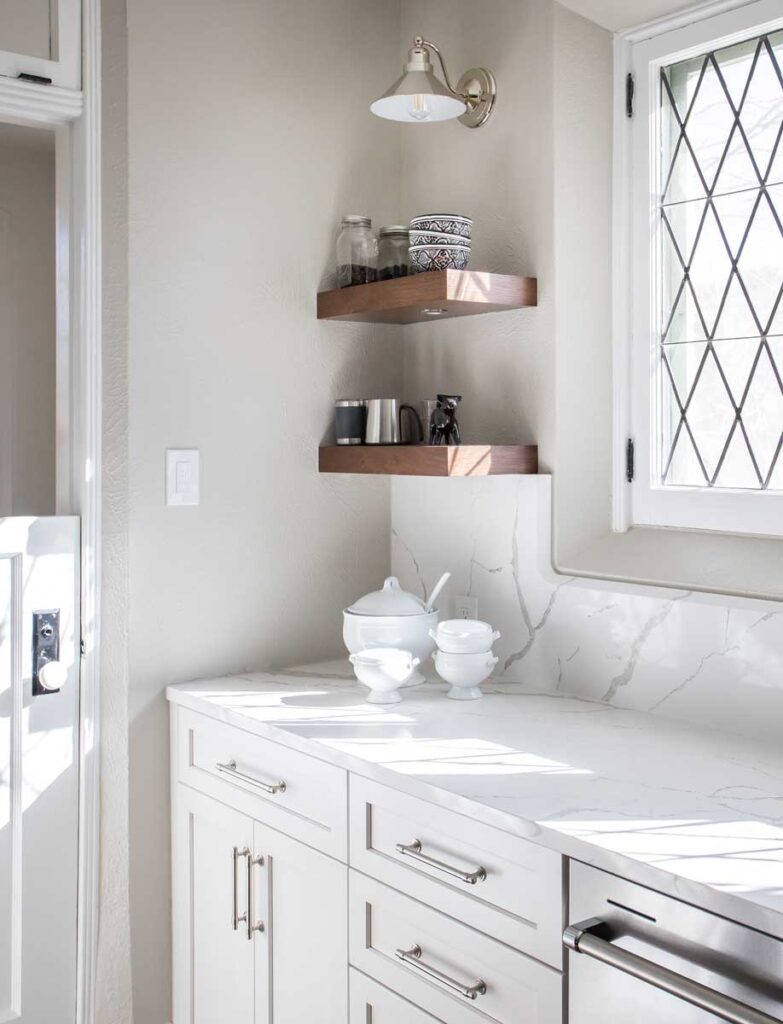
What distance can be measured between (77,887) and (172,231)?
1353 mm

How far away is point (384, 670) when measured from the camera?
1891 millimetres

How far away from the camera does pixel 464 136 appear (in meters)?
2.26

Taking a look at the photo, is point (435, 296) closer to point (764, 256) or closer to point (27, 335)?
point (764, 256)

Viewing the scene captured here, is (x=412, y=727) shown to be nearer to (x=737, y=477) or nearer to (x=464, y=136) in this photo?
(x=737, y=477)

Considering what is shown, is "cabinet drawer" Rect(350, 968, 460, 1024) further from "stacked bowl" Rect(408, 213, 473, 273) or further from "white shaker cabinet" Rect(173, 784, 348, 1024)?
"stacked bowl" Rect(408, 213, 473, 273)

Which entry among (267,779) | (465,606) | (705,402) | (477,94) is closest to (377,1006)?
(267,779)

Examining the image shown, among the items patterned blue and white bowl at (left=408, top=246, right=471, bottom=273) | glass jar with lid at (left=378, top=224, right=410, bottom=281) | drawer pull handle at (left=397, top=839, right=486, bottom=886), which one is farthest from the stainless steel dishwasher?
glass jar with lid at (left=378, top=224, right=410, bottom=281)

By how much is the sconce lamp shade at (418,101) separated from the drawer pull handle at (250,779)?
4.26 ft

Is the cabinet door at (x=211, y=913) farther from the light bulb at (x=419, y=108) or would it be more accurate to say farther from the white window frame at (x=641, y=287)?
the light bulb at (x=419, y=108)

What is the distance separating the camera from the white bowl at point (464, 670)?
1.94 metres

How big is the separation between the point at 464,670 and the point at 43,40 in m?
1.47

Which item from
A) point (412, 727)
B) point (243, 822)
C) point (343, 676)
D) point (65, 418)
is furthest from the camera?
point (343, 676)

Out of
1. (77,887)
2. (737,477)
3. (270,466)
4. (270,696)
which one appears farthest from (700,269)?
(77,887)

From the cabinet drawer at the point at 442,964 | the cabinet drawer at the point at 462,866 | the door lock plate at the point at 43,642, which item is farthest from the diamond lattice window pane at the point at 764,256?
the door lock plate at the point at 43,642
